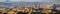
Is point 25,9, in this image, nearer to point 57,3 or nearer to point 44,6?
point 44,6

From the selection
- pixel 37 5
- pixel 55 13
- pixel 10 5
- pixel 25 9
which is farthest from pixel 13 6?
pixel 55 13

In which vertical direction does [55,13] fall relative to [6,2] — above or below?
below

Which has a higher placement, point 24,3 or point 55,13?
point 24,3

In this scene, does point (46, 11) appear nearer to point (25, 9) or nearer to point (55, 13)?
point (55, 13)

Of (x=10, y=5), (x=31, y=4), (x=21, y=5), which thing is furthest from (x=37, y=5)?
(x=10, y=5)

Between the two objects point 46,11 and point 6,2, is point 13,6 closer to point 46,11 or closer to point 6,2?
point 6,2

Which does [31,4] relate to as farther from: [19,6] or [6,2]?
[6,2]

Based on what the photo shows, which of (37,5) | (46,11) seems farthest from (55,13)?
(37,5)
